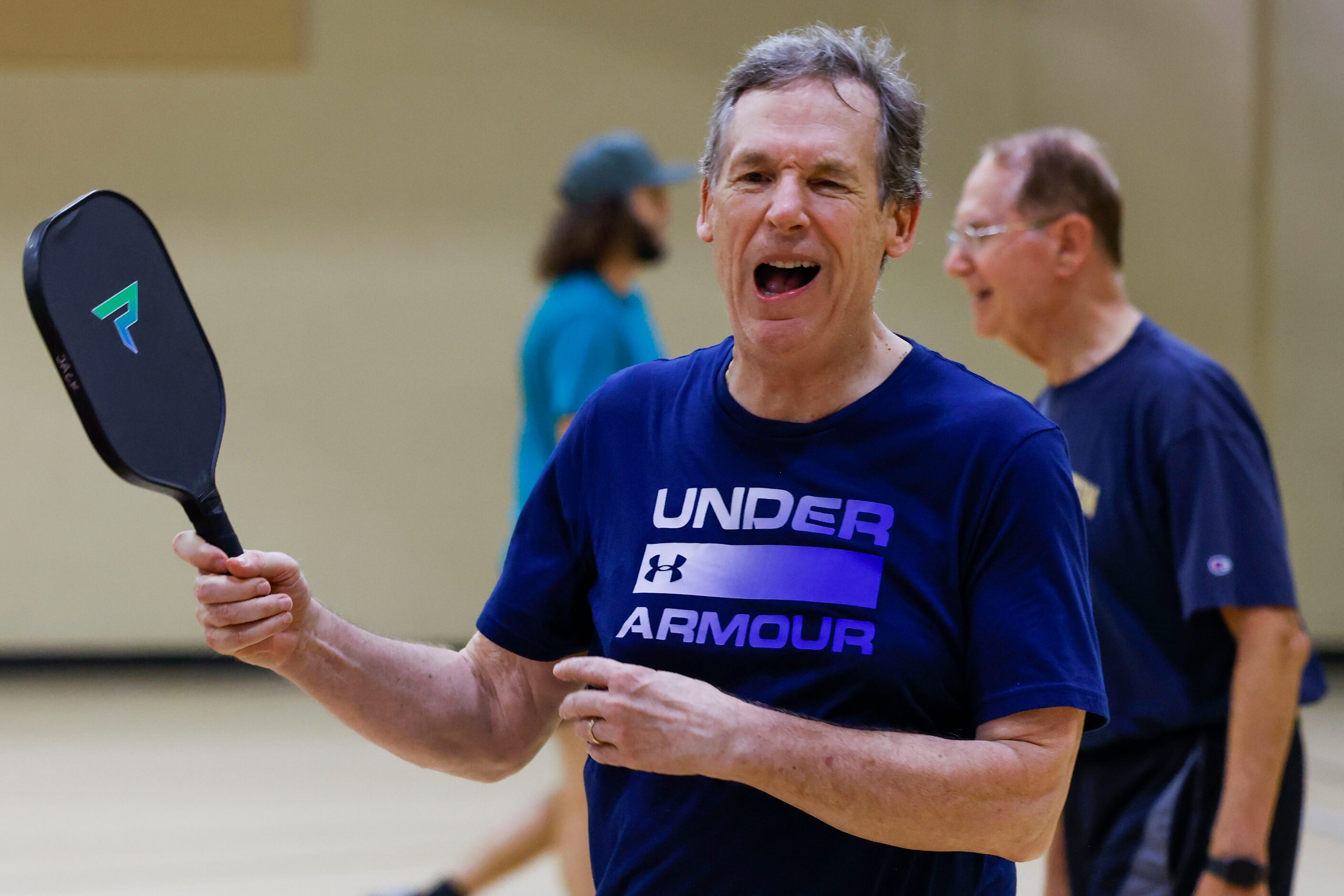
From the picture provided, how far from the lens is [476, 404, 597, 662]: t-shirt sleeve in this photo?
61.4 inches

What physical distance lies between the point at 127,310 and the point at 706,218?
2.08 feet

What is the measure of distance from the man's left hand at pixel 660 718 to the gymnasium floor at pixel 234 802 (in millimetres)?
2991

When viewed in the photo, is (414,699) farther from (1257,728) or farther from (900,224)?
(1257,728)

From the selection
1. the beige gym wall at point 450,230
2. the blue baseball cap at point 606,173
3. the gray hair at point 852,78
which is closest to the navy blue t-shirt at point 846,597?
the gray hair at point 852,78

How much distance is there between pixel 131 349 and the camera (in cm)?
140

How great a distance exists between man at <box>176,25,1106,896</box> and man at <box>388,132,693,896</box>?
6.06 feet

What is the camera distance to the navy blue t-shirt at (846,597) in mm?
1284

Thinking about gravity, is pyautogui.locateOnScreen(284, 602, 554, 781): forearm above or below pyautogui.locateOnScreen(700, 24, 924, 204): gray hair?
below

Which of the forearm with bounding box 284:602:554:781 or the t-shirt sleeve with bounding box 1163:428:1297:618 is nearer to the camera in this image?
the forearm with bounding box 284:602:554:781

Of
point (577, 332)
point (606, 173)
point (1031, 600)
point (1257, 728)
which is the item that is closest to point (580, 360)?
point (577, 332)

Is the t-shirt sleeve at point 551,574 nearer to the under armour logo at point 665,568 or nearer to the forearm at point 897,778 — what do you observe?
the under armour logo at point 665,568

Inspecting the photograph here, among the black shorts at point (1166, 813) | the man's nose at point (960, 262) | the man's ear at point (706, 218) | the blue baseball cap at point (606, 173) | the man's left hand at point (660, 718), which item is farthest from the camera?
the blue baseball cap at point (606, 173)

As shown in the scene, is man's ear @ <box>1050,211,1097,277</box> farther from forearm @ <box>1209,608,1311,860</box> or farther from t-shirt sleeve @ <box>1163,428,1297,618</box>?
forearm @ <box>1209,608,1311,860</box>

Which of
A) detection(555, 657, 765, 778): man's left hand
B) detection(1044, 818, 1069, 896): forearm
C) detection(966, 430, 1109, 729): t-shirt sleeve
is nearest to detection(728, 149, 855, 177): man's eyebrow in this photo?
detection(966, 430, 1109, 729): t-shirt sleeve
